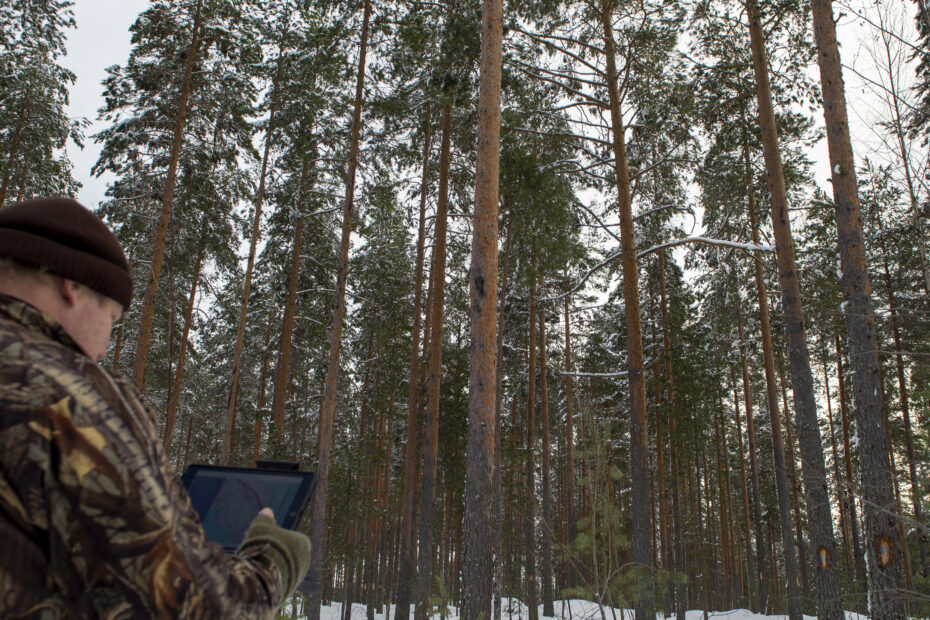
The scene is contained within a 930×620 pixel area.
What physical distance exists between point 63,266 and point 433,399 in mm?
13063

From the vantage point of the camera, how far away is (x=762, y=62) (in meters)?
10.7

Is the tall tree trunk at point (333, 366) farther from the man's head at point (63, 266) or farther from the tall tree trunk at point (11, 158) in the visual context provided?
the man's head at point (63, 266)

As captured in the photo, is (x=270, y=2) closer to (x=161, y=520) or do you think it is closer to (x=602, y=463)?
(x=602, y=463)

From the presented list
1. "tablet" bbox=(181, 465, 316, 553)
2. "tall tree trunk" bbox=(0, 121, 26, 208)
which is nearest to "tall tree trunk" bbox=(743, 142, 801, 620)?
"tablet" bbox=(181, 465, 316, 553)

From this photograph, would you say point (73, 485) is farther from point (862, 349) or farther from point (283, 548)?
point (862, 349)

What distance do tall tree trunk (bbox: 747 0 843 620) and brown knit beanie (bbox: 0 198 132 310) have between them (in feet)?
29.3

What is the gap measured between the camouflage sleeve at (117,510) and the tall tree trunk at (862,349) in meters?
7.08

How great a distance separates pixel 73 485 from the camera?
1057 mm

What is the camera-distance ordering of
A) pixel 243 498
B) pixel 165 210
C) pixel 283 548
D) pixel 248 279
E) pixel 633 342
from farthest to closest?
pixel 248 279 < pixel 165 210 < pixel 633 342 < pixel 243 498 < pixel 283 548

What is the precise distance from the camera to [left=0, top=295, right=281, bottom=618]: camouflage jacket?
1.05m

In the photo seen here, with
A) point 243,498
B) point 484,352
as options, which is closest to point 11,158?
point 484,352

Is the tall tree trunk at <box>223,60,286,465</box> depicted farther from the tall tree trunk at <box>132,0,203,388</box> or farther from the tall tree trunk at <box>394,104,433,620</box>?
the tall tree trunk at <box>394,104,433,620</box>

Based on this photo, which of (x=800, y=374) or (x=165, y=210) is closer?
(x=800, y=374)

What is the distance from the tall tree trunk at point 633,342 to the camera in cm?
1062
